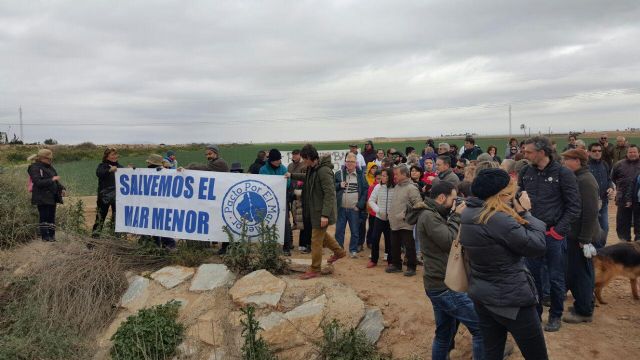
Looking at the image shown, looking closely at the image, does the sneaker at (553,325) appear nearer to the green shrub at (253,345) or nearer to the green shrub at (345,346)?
the green shrub at (345,346)

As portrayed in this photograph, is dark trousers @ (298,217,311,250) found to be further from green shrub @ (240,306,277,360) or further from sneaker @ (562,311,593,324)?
sneaker @ (562,311,593,324)

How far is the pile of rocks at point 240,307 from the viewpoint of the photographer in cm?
543

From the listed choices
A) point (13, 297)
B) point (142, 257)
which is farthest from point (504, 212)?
point (13, 297)

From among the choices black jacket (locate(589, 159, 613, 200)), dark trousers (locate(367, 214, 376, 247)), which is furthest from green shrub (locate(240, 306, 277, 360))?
black jacket (locate(589, 159, 613, 200))

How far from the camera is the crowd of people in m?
3.08

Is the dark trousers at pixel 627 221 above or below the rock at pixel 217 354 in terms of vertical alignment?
above

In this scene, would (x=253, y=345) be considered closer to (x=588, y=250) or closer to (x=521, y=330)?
(x=521, y=330)

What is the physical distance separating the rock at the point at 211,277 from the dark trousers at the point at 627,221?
7575 mm

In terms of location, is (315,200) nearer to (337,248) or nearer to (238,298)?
(337,248)

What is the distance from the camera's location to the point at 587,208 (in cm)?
484

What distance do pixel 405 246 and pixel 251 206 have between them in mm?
2533

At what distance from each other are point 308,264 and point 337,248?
68 cm

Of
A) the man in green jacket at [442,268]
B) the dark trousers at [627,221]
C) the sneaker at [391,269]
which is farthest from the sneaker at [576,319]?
the dark trousers at [627,221]

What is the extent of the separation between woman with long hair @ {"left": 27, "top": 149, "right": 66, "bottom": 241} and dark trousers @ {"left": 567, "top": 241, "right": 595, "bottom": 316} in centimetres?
860
